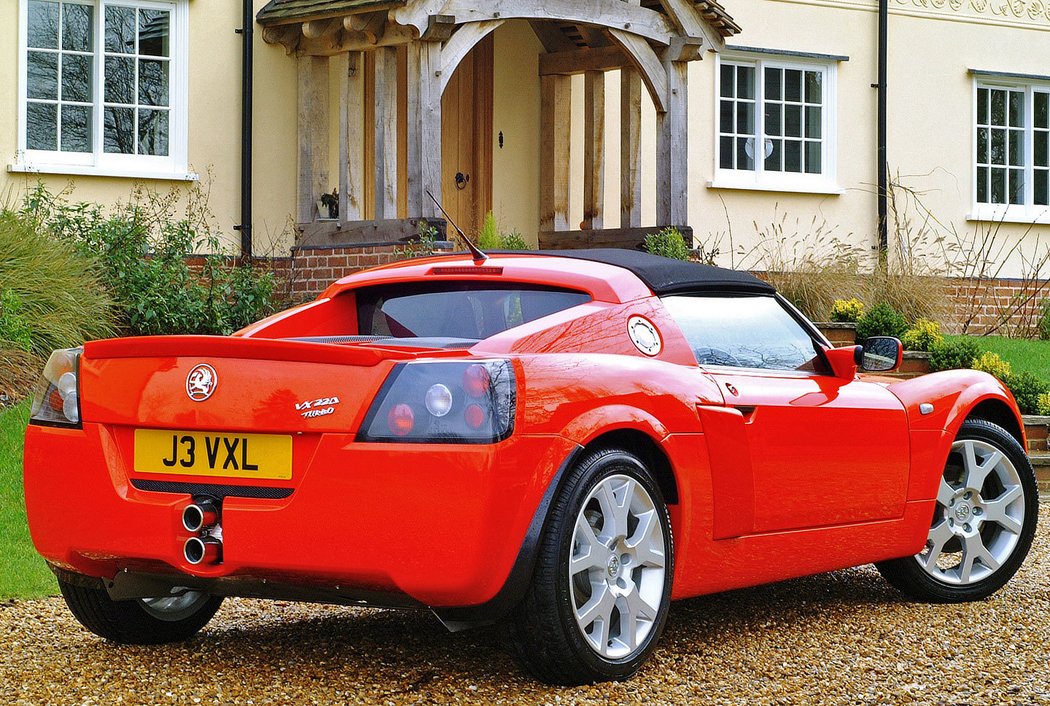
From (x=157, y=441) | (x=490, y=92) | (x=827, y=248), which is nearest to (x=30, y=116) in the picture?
(x=490, y=92)

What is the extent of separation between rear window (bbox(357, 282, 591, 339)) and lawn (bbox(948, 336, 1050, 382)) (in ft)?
28.9

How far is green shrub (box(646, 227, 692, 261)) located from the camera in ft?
43.4

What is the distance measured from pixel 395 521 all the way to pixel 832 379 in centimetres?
217

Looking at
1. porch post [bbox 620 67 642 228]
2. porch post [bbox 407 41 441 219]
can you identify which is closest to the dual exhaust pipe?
porch post [bbox 407 41 441 219]

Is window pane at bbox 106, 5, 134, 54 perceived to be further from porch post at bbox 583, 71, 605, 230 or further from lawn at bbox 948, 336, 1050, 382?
lawn at bbox 948, 336, 1050, 382

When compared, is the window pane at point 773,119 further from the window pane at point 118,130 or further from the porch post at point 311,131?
the window pane at point 118,130

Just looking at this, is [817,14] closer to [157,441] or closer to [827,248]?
[827,248]

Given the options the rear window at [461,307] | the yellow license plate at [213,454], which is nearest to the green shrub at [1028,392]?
the rear window at [461,307]

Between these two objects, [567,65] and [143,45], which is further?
[567,65]

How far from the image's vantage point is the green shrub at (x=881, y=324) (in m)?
12.6

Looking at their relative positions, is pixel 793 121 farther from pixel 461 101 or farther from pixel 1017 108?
pixel 461 101

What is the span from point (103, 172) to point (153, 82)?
1115 mm

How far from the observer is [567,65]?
15336 millimetres

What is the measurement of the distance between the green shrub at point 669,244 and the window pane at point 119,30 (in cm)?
519
